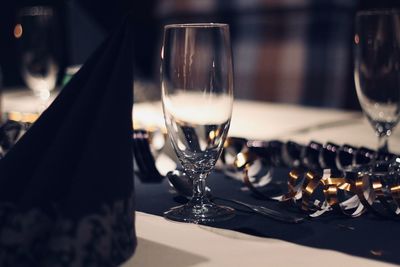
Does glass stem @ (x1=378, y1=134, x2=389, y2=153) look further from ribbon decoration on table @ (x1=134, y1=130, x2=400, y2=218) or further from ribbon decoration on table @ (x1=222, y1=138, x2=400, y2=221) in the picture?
ribbon decoration on table @ (x1=222, y1=138, x2=400, y2=221)

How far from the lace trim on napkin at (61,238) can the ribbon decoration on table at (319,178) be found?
0.24 m

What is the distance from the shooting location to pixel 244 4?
3213mm

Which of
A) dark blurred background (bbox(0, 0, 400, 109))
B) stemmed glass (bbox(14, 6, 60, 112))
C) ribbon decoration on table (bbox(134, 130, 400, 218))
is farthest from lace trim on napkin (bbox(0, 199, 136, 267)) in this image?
dark blurred background (bbox(0, 0, 400, 109))

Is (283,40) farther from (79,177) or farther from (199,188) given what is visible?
(79,177)

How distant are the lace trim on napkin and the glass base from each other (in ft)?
0.46

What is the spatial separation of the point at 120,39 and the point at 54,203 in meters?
0.18

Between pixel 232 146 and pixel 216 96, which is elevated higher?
pixel 216 96

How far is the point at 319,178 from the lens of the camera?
0.66m

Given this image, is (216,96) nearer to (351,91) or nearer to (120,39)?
(120,39)

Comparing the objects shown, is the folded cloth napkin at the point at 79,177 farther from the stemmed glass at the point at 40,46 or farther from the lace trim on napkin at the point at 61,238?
the stemmed glass at the point at 40,46

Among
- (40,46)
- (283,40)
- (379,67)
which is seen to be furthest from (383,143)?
(283,40)

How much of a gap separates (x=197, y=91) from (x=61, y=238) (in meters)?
0.24

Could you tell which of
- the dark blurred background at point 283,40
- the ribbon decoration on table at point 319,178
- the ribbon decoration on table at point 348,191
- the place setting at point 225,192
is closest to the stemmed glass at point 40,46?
the ribbon decoration on table at point 319,178

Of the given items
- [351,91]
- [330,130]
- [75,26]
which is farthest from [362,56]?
[351,91]
